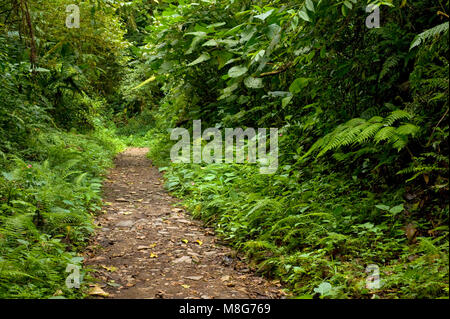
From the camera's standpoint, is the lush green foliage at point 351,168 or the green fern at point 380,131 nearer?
the lush green foliage at point 351,168

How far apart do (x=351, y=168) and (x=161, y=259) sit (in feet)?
7.36

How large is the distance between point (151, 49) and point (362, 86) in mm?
6876

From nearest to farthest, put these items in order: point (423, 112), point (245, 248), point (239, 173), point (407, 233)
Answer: point (407, 233)
point (423, 112)
point (245, 248)
point (239, 173)

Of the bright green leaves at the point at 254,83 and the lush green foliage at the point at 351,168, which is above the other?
the bright green leaves at the point at 254,83

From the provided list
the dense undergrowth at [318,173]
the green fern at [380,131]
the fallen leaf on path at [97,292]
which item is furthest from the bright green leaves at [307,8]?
the fallen leaf on path at [97,292]

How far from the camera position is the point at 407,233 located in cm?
263

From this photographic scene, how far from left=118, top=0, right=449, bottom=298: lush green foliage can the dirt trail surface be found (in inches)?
8.7

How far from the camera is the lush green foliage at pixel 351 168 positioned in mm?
2549

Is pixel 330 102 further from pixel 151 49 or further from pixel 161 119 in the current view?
pixel 161 119

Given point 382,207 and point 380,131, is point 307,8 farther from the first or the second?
point 382,207

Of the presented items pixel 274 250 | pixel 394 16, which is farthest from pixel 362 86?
pixel 274 250

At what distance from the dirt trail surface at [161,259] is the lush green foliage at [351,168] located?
0.22m

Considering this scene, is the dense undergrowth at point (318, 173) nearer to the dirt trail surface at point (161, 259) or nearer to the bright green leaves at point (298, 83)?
the bright green leaves at point (298, 83)

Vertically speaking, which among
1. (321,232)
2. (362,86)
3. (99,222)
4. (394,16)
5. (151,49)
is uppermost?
(151,49)
